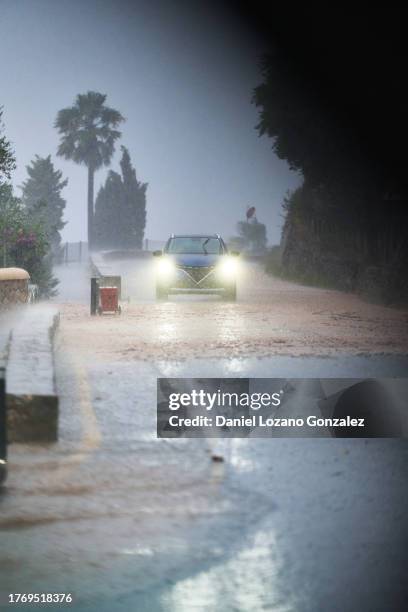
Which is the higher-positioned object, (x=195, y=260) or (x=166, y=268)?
(x=195, y=260)

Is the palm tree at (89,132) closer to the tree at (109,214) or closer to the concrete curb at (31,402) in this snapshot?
the tree at (109,214)

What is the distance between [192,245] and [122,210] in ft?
195

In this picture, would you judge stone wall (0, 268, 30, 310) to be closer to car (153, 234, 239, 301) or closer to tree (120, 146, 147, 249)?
car (153, 234, 239, 301)

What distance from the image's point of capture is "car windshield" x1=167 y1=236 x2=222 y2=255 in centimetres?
2462

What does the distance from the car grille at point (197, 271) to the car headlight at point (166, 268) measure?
279 millimetres

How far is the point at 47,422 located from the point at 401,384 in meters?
4.31

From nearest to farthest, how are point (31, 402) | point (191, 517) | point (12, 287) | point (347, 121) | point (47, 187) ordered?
1. point (191, 517)
2. point (31, 402)
3. point (12, 287)
4. point (347, 121)
5. point (47, 187)

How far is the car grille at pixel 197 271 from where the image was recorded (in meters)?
23.4

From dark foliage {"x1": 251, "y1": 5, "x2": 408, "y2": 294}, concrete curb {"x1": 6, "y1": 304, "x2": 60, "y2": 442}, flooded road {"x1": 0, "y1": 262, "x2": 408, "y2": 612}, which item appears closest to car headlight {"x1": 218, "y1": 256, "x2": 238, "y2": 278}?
dark foliage {"x1": 251, "y1": 5, "x2": 408, "y2": 294}

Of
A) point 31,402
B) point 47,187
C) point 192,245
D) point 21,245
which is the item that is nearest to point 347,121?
point 192,245

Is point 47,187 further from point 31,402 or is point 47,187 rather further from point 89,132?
point 31,402

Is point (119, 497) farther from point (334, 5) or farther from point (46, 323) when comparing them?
point (334, 5)

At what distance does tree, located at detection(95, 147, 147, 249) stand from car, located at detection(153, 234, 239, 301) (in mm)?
59374

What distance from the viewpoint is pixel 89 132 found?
282 ft
